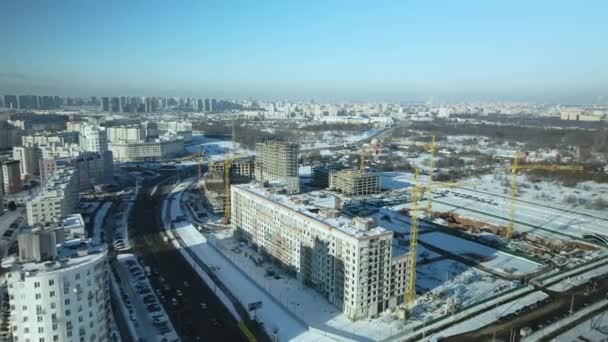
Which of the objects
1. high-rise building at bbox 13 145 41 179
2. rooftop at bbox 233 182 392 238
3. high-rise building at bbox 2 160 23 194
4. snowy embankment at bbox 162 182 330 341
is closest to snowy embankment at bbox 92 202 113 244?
snowy embankment at bbox 162 182 330 341

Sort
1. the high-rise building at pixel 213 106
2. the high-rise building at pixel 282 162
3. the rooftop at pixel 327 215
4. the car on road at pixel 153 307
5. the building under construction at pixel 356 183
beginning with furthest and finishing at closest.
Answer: the high-rise building at pixel 213 106 → the high-rise building at pixel 282 162 → the building under construction at pixel 356 183 → the car on road at pixel 153 307 → the rooftop at pixel 327 215

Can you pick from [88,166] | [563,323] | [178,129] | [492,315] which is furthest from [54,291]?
[178,129]

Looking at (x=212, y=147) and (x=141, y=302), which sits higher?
(x=212, y=147)

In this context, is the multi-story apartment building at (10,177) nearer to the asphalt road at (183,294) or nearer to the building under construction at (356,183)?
the asphalt road at (183,294)

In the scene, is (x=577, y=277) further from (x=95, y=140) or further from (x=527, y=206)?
(x=95, y=140)

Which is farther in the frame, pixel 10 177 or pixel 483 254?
pixel 10 177

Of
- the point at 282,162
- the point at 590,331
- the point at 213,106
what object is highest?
the point at 213,106

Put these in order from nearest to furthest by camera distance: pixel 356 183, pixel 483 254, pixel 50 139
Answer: pixel 483 254, pixel 356 183, pixel 50 139

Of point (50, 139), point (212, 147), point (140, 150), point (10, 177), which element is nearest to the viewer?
point (10, 177)

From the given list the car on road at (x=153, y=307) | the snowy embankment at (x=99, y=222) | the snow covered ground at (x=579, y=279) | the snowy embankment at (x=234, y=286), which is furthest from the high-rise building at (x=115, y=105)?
the snow covered ground at (x=579, y=279)
